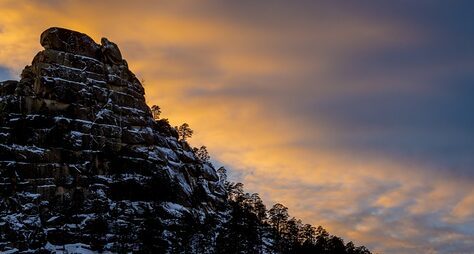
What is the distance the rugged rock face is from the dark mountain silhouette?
0.31 meters

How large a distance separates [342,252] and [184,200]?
57973mm

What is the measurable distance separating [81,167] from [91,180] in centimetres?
536

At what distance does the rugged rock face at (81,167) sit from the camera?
156375mm

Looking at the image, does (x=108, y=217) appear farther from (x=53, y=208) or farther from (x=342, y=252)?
(x=342, y=252)

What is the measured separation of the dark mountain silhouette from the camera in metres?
156

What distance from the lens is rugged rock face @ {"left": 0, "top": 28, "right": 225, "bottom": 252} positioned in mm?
156375

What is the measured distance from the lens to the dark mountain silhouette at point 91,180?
513ft

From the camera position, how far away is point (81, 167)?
565 ft

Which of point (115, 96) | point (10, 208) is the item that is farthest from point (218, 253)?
point (115, 96)

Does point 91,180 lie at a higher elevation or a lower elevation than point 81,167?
lower

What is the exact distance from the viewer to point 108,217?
164m

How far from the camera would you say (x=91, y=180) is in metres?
171

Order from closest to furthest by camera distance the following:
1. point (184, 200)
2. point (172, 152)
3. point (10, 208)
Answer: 1. point (10, 208)
2. point (184, 200)
3. point (172, 152)

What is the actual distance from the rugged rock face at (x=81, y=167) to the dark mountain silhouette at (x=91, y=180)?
0.31 metres
